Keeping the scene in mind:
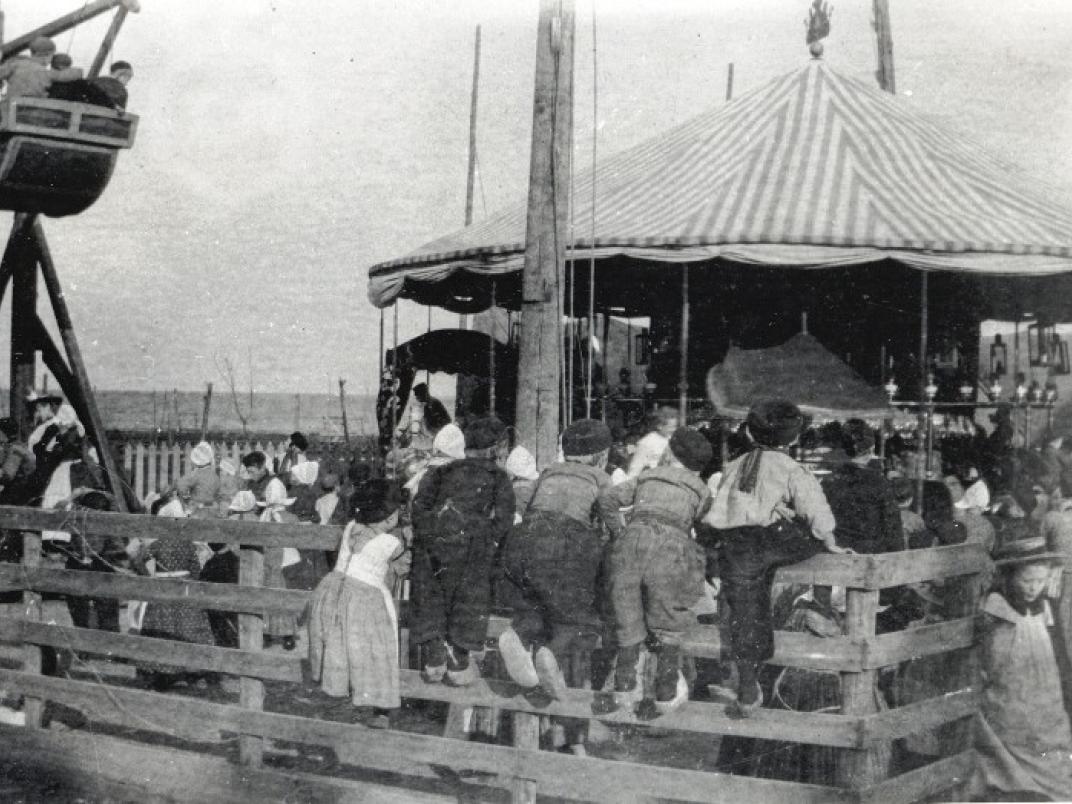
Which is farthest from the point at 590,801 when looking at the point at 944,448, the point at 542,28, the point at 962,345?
the point at 962,345

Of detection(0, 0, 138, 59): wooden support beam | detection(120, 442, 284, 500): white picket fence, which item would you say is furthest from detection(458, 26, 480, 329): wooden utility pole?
detection(0, 0, 138, 59): wooden support beam

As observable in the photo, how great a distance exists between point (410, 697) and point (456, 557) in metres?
0.86

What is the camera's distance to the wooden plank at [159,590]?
20.4ft

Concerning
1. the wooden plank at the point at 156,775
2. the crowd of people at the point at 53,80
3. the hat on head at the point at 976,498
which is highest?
the crowd of people at the point at 53,80

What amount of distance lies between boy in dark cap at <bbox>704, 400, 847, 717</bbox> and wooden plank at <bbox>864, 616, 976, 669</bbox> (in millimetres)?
432

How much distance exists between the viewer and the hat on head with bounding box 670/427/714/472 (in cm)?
553

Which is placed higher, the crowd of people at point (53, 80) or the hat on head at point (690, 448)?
the crowd of people at point (53, 80)

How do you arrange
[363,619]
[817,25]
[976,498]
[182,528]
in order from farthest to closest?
[817,25] < [976,498] < [182,528] < [363,619]

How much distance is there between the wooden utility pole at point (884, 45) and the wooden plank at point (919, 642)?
15.7m

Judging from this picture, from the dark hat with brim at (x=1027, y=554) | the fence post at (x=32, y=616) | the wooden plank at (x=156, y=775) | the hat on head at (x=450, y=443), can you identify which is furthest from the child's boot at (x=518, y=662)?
the fence post at (x=32, y=616)

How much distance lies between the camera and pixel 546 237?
788 centimetres

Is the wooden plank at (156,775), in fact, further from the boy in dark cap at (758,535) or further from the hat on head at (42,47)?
the hat on head at (42,47)

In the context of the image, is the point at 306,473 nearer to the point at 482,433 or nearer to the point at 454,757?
the point at 482,433

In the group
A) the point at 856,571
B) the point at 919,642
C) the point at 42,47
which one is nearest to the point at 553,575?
the point at 856,571
